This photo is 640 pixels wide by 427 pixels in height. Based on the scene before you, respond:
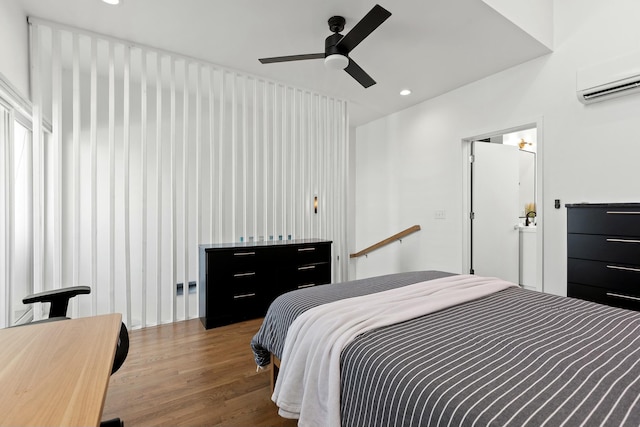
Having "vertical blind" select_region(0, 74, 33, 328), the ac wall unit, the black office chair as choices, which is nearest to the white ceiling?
the ac wall unit

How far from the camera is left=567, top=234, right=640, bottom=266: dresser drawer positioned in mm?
2174

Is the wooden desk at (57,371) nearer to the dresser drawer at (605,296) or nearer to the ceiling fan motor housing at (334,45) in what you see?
the ceiling fan motor housing at (334,45)

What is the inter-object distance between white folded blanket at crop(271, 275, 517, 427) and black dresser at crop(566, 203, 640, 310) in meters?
1.55

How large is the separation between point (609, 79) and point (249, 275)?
3.64 metres

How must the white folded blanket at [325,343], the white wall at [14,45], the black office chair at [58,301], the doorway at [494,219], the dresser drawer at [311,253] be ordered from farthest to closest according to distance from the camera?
the doorway at [494,219] → the dresser drawer at [311,253] → the white wall at [14,45] → the black office chair at [58,301] → the white folded blanket at [325,343]

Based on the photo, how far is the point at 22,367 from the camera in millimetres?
769

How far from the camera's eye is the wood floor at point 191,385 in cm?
161

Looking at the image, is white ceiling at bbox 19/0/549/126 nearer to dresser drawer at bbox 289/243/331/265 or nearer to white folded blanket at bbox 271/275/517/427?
dresser drawer at bbox 289/243/331/265

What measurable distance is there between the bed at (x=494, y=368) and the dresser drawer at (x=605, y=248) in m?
1.12

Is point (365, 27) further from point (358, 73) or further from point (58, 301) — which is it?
point (58, 301)

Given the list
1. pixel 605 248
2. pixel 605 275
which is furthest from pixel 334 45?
pixel 605 275

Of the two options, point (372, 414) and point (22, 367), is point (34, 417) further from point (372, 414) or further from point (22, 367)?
point (372, 414)

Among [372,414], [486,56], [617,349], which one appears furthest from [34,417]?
[486,56]

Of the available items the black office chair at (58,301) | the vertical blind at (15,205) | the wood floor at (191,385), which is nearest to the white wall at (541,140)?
the wood floor at (191,385)
